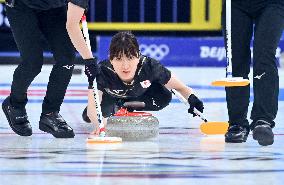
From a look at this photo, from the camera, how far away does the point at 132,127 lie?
5.34 meters

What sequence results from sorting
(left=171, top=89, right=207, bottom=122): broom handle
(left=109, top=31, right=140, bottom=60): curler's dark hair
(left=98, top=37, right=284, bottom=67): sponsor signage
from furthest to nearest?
1. (left=98, top=37, right=284, bottom=67): sponsor signage
2. (left=171, top=89, right=207, bottom=122): broom handle
3. (left=109, top=31, right=140, bottom=60): curler's dark hair

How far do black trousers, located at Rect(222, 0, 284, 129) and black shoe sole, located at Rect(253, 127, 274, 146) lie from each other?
118 mm

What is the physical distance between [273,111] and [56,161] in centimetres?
133

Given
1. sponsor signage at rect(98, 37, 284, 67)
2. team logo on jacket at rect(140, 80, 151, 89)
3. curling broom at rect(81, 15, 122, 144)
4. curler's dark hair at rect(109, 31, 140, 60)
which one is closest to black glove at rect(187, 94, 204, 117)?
team logo on jacket at rect(140, 80, 151, 89)

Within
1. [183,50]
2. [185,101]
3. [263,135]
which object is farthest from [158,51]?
[263,135]

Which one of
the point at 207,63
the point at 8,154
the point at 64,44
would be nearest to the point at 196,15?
the point at 207,63

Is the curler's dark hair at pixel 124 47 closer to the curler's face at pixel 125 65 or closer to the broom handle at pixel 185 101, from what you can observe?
the curler's face at pixel 125 65

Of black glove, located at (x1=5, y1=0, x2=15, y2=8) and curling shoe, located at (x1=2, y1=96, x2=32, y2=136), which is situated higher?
black glove, located at (x1=5, y1=0, x2=15, y2=8)

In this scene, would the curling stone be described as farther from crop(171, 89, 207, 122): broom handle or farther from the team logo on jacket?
crop(171, 89, 207, 122): broom handle

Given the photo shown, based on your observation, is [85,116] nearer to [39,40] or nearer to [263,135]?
[39,40]

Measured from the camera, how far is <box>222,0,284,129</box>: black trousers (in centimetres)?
517

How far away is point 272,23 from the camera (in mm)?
5160

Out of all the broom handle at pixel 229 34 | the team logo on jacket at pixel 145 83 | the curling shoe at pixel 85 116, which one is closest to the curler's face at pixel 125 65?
the team logo on jacket at pixel 145 83

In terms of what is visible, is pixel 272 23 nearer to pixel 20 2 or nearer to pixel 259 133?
pixel 259 133
